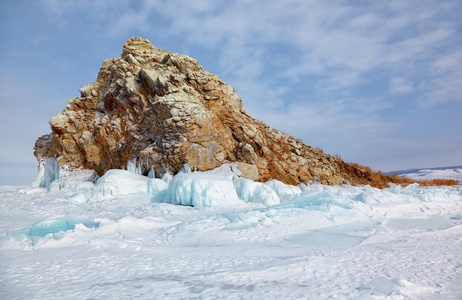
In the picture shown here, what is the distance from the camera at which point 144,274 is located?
10.4 feet

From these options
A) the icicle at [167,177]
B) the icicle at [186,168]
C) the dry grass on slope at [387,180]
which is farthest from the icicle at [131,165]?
the dry grass on slope at [387,180]

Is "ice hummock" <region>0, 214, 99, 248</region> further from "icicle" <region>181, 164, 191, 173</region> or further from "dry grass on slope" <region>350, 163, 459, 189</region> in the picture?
"dry grass on slope" <region>350, 163, 459, 189</region>

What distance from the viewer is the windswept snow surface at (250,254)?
2688mm

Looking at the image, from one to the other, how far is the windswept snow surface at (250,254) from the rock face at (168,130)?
5.60 m

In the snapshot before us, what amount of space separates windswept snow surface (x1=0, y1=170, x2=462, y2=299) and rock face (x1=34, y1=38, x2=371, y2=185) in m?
5.60

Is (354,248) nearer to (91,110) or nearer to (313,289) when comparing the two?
(313,289)

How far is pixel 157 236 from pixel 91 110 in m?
15.7

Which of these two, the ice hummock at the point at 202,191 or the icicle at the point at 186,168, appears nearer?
the ice hummock at the point at 202,191

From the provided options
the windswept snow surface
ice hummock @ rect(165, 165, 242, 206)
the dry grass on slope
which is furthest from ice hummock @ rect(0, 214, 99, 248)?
the dry grass on slope

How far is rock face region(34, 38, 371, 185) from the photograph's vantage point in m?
13.5

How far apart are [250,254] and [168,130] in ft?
34.3

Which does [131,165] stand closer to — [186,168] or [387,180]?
[186,168]

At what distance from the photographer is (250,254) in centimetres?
409

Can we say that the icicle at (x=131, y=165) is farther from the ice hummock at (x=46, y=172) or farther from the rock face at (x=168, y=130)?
the ice hummock at (x=46, y=172)
